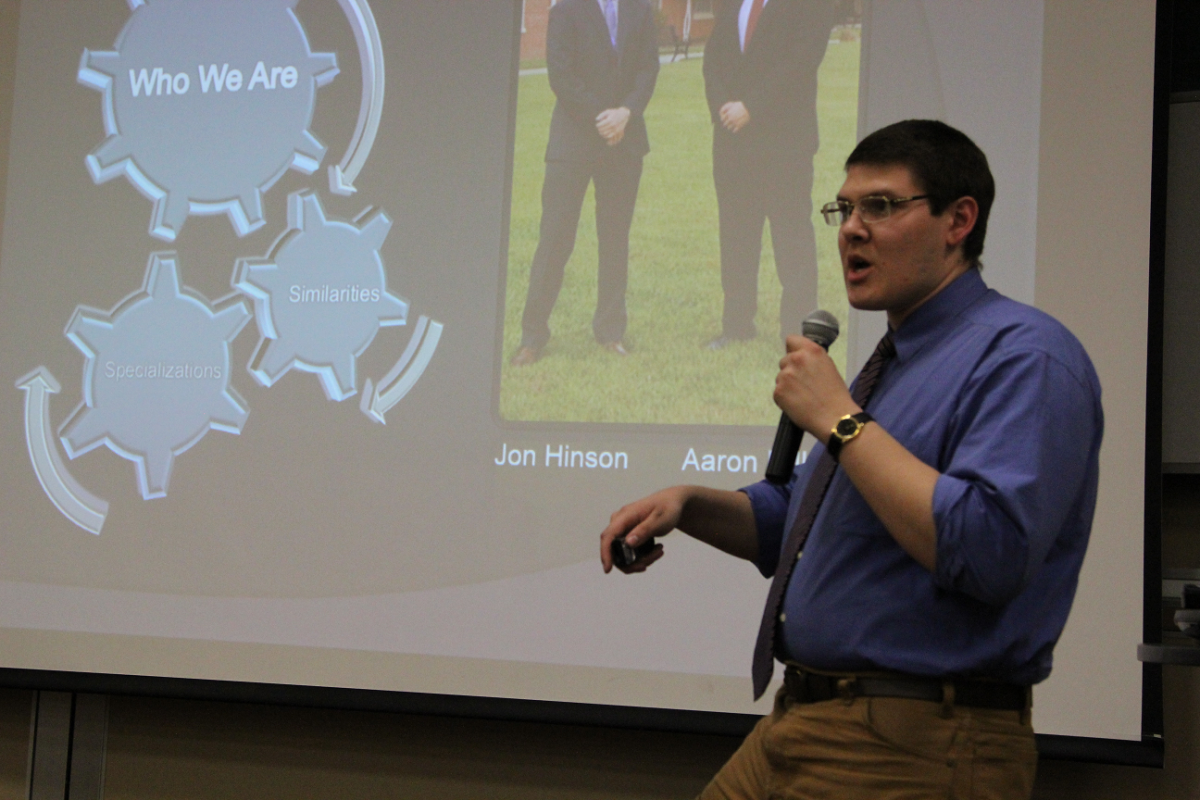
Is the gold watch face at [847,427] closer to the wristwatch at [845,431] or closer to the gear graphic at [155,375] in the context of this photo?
the wristwatch at [845,431]

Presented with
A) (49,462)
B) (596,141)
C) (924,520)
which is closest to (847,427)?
(924,520)

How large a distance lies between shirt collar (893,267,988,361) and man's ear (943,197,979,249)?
0.05 m

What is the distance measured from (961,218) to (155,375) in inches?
96.0

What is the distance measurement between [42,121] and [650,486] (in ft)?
7.07

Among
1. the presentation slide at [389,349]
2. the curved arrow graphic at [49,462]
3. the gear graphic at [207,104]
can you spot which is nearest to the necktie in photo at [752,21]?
the presentation slide at [389,349]

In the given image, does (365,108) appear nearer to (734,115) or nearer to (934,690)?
(734,115)

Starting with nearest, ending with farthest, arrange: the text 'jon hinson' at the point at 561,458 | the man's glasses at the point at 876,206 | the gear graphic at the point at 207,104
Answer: the man's glasses at the point at 876,206, the text 'jon hinson' at the point at 561,458, the gear graphic at the point at 207,104

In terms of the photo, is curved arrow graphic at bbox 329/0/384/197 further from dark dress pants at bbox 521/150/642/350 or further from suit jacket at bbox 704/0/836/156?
suit jacket at bbox 704/0/836/156

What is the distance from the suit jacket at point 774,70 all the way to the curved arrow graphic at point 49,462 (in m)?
2.04

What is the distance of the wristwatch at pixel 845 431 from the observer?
1215mm

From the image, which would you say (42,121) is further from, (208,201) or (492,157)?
(492,157)

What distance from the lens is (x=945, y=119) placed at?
2.60 meters

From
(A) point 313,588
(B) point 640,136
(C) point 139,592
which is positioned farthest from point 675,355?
(C) point 139,592

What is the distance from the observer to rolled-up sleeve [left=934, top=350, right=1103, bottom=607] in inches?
44.6
